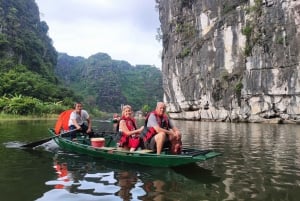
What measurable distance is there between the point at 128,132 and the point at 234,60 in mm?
39312

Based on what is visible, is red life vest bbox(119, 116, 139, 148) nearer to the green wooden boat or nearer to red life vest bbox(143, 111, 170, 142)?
the green wooden boat

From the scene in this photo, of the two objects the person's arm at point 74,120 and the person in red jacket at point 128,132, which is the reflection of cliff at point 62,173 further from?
the person's arm at point 74,120

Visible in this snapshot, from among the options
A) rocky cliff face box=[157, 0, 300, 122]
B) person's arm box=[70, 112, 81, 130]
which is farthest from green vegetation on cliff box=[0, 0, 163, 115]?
person's arm box=[70, 112, 81, 130]

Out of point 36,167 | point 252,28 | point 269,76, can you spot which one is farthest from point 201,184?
point 252,28

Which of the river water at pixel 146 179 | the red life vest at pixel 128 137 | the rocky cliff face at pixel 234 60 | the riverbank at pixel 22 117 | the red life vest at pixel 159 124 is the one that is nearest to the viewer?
the river water at pixel 146 179

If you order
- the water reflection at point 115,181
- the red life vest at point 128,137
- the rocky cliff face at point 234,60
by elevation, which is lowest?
the water reflection at point 115,181

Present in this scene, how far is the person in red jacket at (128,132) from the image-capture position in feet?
37.1

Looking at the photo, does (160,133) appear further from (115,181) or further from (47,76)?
(47,76)

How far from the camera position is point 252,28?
45062 millimetres

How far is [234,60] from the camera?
48.5 meters

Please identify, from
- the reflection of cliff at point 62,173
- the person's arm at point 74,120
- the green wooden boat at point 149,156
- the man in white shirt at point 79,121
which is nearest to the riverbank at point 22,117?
the man in white shirt at point 79,121

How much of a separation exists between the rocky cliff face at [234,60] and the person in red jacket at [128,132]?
31.5 metres

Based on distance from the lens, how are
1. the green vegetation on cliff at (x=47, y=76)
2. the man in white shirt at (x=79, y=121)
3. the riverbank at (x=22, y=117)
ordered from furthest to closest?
1. the green vegetation on cliff at (x=47, y=76)
2. the riverbank at (x=22, y=117)
3. the man in white shirt at (x=79, y=121)

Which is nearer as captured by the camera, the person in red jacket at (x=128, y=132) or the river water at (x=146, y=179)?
the river water at (x=146, y=179)
